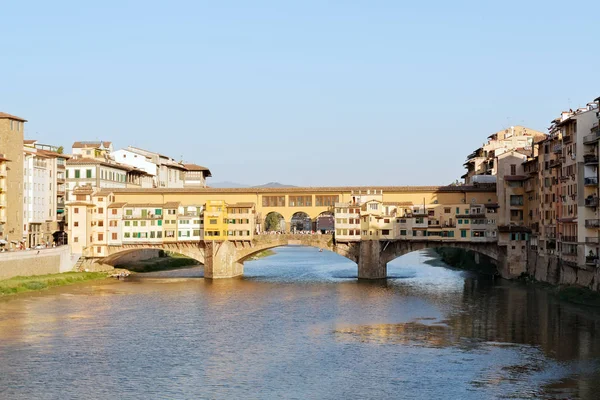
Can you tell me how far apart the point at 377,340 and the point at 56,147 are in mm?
59790

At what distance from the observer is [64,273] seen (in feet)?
208

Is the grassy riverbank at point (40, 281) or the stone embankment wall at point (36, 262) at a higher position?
the stone embankment wall at point (36, 262)

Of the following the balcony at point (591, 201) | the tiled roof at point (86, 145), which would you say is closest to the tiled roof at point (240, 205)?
the balcony at point (591, 201)

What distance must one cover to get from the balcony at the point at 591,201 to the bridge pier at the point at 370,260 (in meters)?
20.3

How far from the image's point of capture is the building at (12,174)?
63562 mm

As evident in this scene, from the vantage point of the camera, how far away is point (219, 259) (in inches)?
2613

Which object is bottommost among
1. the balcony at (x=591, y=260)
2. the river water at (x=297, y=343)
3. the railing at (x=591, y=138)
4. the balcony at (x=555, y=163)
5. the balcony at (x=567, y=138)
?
the river water at (x=297, y=343)

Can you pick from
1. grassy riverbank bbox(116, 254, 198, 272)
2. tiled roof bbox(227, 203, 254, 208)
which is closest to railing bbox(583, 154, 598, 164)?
tiled roof bbox(227, 203, 254, 208)

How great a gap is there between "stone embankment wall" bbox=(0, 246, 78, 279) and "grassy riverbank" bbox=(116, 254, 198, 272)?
884cm

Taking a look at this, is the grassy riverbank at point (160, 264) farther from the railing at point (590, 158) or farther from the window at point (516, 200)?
the railing at point (590, 158)

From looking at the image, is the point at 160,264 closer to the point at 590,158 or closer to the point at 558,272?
the point at 558,272

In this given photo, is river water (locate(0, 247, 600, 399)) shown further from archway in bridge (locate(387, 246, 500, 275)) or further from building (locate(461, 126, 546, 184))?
building (locate(461, 126, 546, 184))

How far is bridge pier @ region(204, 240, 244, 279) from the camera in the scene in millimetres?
66125

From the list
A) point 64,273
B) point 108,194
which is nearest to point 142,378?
point 64,273
